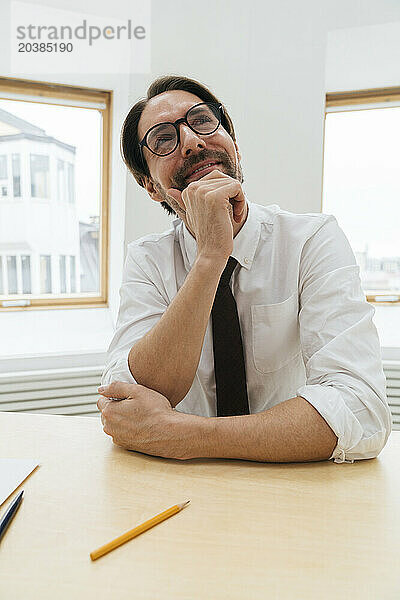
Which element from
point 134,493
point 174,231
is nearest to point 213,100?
point 174,231

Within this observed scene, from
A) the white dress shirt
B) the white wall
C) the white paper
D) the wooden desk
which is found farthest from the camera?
the white wall

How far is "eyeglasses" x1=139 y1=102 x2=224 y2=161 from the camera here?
1469 millimetres

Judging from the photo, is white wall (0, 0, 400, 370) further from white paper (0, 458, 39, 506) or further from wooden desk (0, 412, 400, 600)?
wooden desk (0, 412, 400, 600)

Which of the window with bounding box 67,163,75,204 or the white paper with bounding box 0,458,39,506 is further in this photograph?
the window with bounding box 67,163,75,204

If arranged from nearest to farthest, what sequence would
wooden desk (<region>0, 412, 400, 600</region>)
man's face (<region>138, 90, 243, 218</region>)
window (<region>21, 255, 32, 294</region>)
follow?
wooden desk (<region>0, 412, 400, 600</region>) < man's face (<region>138, 90, 243, 218</region>) < window (<region>21, 255, 32, 294</region>)

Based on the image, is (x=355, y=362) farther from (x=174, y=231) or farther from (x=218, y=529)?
(x=174, y=231)

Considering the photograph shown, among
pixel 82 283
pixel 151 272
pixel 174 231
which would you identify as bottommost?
pixel 82 283

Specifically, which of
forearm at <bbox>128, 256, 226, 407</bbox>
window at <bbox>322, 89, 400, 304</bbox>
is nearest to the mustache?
forearm at <bbox>128, 256, 226, 407</bbox>

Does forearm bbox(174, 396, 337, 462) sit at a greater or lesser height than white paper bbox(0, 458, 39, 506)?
greater

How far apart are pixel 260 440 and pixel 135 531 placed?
0.31m

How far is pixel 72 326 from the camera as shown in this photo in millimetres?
3082

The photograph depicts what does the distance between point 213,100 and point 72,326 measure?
5.83ft

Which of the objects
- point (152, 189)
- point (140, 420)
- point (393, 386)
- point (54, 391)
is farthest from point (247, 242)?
point (393, 386)

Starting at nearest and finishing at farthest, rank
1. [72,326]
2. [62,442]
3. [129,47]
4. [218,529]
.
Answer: [218,529] < [62,442] < [129,47] < [72,326]
